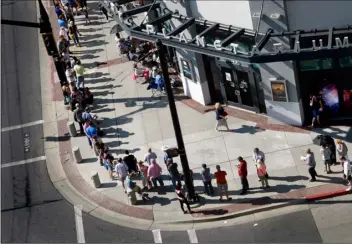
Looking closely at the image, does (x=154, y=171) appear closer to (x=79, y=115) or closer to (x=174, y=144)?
(x=174, y=144)

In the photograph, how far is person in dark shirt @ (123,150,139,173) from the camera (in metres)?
29.9

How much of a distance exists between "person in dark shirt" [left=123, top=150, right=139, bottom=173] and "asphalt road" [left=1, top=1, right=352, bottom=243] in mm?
2683

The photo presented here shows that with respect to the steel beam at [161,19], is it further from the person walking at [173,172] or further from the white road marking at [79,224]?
the white road marking at [79,224]

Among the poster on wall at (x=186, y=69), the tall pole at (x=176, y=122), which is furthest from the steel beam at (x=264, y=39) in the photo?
the poster on wall at (x=186, y=69)

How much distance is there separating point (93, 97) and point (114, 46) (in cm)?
496

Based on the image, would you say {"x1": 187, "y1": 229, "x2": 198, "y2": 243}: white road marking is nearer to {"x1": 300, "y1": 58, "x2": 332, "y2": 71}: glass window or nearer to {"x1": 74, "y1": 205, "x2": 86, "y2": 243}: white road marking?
{"x1": 74, "y1": 205, "x2": 86, "y2": 243}: white road marking

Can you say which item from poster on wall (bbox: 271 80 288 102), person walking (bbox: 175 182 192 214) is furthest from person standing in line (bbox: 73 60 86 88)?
person walking (bbox: 175 182 192 214)

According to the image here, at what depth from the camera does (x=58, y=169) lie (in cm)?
3194

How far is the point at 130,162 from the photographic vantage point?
98.5 ft

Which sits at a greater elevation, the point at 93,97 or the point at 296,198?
the point at 93,97

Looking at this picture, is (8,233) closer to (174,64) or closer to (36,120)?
(36,120)

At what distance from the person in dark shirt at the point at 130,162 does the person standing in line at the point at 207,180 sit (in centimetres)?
295

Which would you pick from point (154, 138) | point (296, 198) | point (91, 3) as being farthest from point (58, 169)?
point (91, 3)

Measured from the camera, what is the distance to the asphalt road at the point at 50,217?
2619 centimetres
